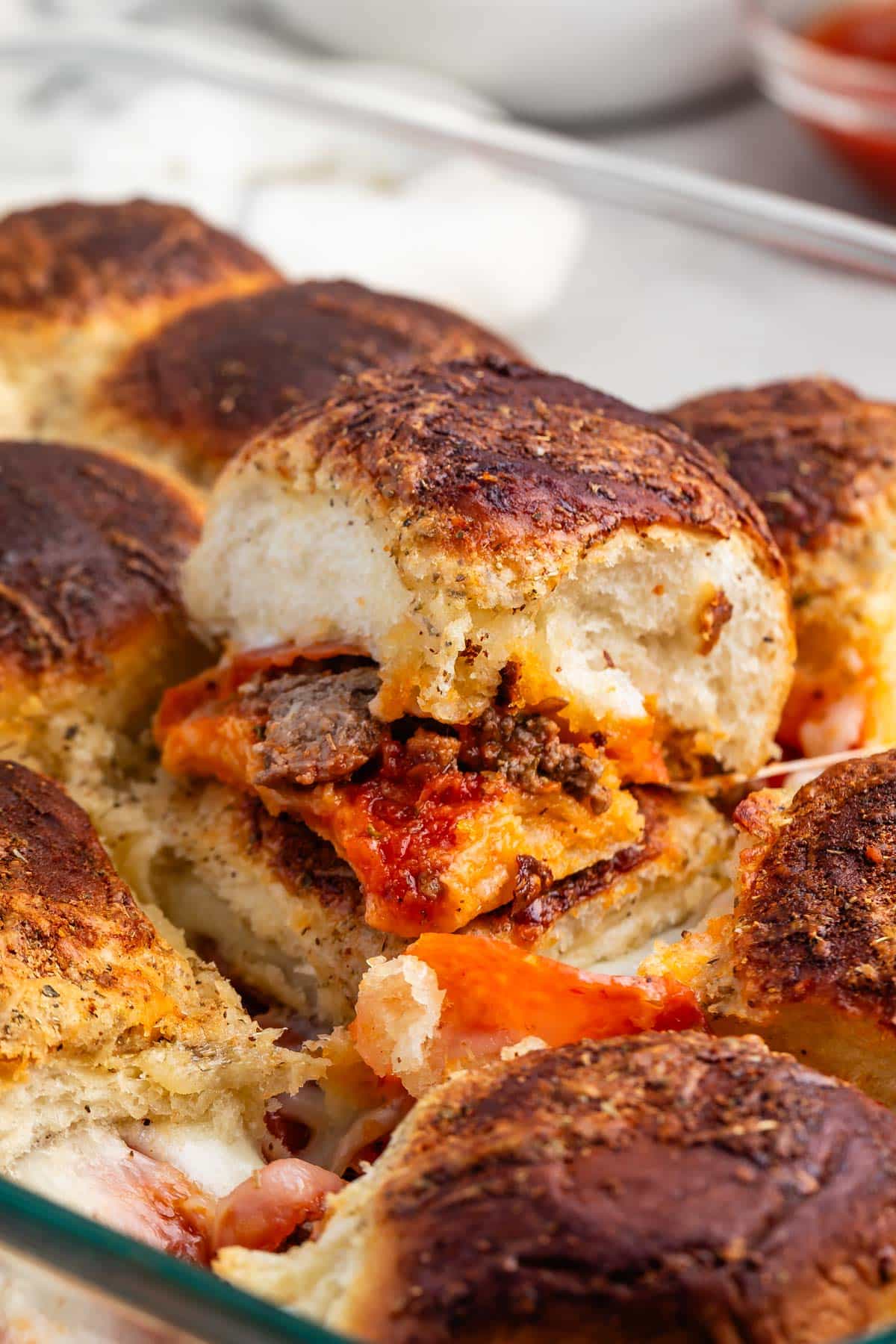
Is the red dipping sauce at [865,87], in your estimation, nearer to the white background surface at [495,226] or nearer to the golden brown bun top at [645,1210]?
the white background surface at [495,226]

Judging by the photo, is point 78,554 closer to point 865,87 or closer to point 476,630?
point 476,630

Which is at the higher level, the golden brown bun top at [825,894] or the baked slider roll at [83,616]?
the golden brown bun top at [825,894]

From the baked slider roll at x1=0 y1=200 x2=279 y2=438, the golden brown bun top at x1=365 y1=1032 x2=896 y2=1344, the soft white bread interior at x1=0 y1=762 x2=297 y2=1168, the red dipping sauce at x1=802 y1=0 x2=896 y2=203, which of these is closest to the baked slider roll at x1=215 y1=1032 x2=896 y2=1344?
the golden brown bun top at x1=365 y1=1032 x2=896 y2=1344

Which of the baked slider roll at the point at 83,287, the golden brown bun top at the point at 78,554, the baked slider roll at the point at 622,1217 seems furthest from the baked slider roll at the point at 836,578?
the baked slider roll at the point at 83,287

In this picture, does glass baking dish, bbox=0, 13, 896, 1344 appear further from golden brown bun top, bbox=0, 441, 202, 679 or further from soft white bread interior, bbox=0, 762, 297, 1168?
soft white bread interior, bbox=0, 762, 297, 1168

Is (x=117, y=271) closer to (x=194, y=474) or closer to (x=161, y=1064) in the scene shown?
(x=194, y=474)

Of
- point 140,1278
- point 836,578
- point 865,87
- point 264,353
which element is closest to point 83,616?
point 264,353
